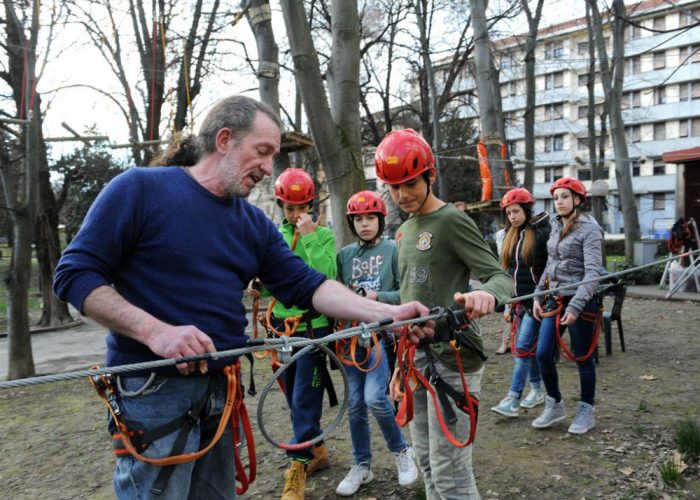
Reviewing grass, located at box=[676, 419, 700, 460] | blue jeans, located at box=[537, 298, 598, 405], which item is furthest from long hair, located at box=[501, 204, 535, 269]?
grass, located at box=[676, 419, 700, 460]

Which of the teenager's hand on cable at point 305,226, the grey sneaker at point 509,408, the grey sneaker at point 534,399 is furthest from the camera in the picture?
the grey sneaker at point 534,399

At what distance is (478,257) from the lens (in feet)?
8.39

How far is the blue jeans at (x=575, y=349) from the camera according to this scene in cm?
461

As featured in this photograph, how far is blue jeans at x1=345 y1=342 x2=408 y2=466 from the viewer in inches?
148

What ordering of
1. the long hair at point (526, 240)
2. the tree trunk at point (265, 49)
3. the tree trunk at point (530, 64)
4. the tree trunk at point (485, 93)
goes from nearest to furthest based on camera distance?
1. the long hair at point (526, 240)
2. the tree trunk at point (265, 49)
3. the tree trunk at point (485, 93)
4. the tree trunk at point (530, 64)

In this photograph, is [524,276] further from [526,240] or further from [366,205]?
[366,205]

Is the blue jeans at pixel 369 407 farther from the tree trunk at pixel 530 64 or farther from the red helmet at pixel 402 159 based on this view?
the tree trunk at pixel 530 64

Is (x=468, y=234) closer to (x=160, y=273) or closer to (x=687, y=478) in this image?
(x=160, y=273)

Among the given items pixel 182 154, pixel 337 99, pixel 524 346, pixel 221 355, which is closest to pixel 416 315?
pixel 221 355

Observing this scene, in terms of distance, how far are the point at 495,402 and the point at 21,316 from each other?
6758mm

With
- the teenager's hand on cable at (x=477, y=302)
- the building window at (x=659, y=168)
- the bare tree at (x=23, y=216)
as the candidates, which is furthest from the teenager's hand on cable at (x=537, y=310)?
the building window at (x=659, y=168)

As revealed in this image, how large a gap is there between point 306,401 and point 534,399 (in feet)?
9.08

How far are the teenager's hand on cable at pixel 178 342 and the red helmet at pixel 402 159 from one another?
123cm

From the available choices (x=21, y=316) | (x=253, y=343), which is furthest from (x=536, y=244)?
(x=21, y=316)
